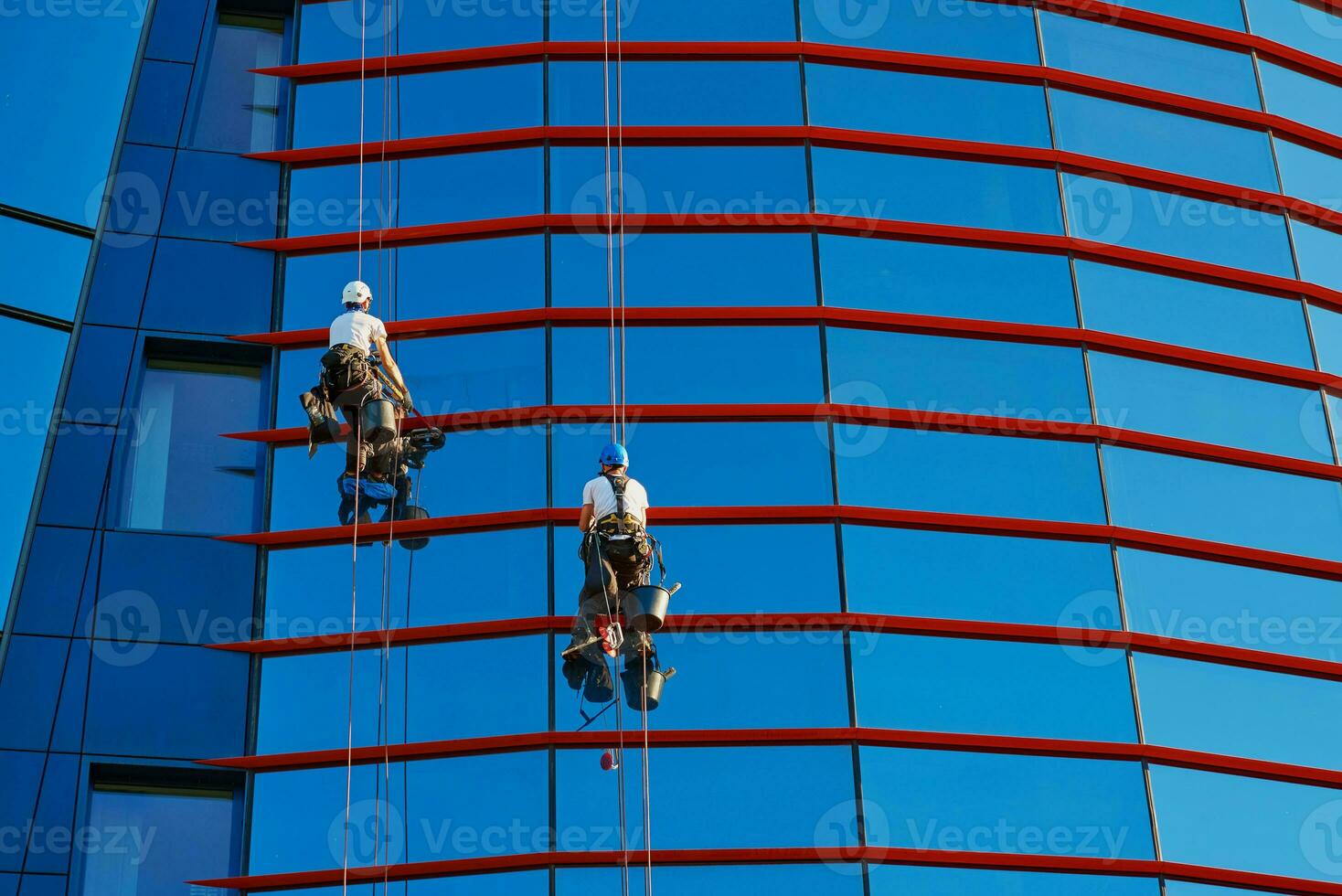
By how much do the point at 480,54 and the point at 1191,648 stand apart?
9.86 metres

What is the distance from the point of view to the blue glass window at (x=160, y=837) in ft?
53.7

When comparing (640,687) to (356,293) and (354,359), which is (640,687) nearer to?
(354,359)

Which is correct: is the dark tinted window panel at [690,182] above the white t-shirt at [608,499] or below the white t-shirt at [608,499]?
above

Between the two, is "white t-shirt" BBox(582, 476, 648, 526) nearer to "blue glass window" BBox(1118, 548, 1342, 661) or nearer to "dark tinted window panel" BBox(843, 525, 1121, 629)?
"dark tinted window panel" BBox(843, 525, 1121, 629)

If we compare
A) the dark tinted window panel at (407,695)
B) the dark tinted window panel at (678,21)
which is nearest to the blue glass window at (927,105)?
the dark tinted window panel at (678,21)

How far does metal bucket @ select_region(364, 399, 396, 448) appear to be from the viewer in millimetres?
16750

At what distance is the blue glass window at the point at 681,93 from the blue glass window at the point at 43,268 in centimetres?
529

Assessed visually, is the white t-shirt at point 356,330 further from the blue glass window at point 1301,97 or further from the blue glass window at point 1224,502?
the blue glass window at point 1301,97

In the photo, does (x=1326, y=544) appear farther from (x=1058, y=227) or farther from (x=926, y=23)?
(x=926, y=23)

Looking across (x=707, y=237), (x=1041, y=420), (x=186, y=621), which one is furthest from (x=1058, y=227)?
(x=186, y=621)

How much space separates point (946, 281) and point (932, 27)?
3.32 meters

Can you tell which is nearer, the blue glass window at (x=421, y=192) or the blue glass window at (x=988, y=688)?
the blue glass window at (x=988, y=688)

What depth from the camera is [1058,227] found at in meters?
19.9

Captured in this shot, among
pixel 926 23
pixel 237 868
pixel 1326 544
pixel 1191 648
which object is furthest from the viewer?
pixel 926 23
